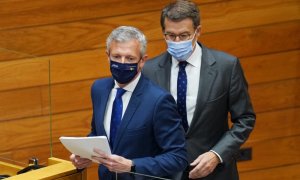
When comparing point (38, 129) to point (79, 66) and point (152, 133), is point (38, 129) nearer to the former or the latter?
point (79, 66)

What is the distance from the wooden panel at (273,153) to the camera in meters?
2.87

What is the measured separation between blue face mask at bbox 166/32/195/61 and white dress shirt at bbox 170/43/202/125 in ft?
0.10

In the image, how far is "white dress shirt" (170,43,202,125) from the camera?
1.92 metres

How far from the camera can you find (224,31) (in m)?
2.70

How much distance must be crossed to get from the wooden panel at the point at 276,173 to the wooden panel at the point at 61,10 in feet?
2.65

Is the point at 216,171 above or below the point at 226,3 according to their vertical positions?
below

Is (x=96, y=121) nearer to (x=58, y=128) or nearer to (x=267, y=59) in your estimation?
(x=58, y=128)

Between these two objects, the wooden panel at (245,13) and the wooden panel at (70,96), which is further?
the wooden panel at (245,13)

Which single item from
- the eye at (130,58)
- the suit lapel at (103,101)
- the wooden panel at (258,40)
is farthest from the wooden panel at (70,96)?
the eye at (130,58)

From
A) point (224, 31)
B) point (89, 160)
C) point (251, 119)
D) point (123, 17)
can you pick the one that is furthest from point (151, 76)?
point (224, 31)

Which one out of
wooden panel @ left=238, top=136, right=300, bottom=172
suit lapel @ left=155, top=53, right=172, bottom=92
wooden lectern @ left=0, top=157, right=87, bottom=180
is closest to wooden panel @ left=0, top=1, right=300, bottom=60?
wooden panel @ left=238, top=136, right=300, bottom=172

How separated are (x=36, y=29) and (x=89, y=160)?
0.96m

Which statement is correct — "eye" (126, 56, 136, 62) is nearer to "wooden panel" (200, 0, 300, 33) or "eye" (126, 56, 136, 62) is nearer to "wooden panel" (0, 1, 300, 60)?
"wooden panel" (0, 1, 300, 60)

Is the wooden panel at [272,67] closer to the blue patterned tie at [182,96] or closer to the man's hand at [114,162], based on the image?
the blue patterned tie at [182,96]
